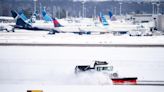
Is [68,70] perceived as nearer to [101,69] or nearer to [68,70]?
[68,70]

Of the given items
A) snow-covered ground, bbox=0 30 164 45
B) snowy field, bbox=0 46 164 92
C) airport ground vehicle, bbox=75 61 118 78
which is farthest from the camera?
snow-covered ground, bbox=0 30 164 45

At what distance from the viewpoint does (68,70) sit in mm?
7855

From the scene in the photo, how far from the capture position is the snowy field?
599cm

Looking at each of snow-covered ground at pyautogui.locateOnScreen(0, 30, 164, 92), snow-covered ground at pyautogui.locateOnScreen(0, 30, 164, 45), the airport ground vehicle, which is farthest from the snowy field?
snow-covered ground at pyautogui.locateOnScreen(0, 30, 164, 45)

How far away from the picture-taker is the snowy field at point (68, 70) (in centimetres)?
599

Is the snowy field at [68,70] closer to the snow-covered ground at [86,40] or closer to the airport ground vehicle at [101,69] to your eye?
the airport ground vehicle at [101,69]

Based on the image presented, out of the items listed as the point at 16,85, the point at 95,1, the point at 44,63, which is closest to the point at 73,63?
the point at 44,63

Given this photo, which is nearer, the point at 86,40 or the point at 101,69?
the point at 101,69

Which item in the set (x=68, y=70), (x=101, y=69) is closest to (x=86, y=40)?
(x=68, y=70)

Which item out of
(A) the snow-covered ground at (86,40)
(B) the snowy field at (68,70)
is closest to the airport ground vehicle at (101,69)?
(B) the snowy field at (68,70)

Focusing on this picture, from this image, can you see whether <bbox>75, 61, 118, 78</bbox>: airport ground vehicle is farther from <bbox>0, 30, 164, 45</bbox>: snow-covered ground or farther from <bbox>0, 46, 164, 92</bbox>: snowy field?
<bbox>0, 30, 164, 45</bbox>: snow-covered ground

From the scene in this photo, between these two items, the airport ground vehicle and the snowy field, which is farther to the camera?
the airport ground vehicle

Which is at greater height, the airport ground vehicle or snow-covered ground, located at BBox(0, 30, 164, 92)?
the airport ground vehicle

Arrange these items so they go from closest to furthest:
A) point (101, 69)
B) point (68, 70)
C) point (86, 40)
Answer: point (101, 69), point (68, 70), point (86, 40)
